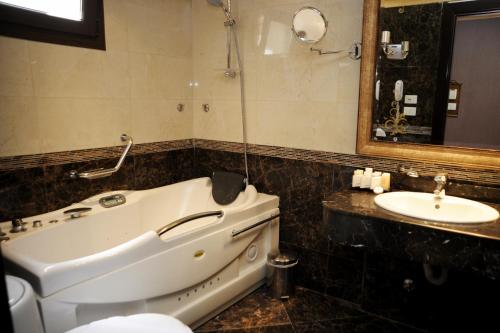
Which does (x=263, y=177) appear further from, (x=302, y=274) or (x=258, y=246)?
(x=302, y=274)

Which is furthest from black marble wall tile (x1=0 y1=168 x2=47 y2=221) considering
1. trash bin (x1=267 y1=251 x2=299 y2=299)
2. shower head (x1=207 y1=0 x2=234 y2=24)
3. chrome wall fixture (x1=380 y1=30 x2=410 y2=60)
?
chrome wall fixture (x1=380 y1=30 x2=410 y2=60)

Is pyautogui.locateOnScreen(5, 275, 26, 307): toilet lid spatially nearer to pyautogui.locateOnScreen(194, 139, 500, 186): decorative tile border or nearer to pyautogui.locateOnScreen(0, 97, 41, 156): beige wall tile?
pyautogui.locateOnScreen(0, 97, 41, 156): beige wall tile

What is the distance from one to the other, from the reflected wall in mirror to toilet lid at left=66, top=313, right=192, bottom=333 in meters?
1.53

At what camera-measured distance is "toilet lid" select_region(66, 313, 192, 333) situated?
1264 mm

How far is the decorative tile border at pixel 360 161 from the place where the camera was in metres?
1.89

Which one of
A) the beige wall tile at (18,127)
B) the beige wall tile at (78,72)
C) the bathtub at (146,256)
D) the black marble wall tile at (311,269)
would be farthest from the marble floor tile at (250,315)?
the beige wall tile at (78,72)

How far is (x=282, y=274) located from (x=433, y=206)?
1068mm

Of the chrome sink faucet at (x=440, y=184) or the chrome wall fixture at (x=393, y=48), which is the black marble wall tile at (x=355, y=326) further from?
the chrome wall fixture at (x=393, y=48)

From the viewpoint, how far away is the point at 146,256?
1.80 m

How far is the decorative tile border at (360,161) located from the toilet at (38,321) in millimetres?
1456

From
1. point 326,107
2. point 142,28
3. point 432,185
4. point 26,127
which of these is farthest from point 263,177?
point 26,127

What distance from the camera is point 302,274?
2621 millimetres

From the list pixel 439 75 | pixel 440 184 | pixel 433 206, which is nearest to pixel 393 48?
pixel 439 75

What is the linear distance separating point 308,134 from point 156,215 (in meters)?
1.21
